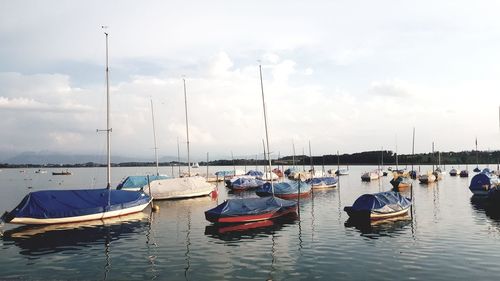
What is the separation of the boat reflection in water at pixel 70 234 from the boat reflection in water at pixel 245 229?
21.9ft

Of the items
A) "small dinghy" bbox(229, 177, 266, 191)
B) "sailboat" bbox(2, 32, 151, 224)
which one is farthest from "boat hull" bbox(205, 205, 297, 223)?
"small dinghy" bbox(229, 177, 266, 191)

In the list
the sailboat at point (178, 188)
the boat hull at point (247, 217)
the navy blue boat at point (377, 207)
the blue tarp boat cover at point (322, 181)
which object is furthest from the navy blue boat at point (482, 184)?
the sailboat at point (178, 188)

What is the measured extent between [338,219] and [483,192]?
32.4 m

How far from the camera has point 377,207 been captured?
38406 millimetres

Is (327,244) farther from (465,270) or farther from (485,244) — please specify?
(485,244)

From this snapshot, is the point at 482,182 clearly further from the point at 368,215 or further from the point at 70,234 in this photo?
the point at 70,234

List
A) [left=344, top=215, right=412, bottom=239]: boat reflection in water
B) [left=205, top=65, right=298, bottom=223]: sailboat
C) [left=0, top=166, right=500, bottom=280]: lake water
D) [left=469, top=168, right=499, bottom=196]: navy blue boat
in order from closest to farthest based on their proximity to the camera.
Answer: [left=0, top=166, right=500, bottom=280]: lake water < [left=344, top=215, right=412, bottom=239]: boat reflection in water < [left=205, top=65, right=298, bottom=223]: sailboat < [left=469, top=168, right=499, bottom=196]: navy blue boat

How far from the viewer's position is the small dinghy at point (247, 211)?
119 ft

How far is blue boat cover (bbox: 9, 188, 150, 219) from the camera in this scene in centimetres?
3694

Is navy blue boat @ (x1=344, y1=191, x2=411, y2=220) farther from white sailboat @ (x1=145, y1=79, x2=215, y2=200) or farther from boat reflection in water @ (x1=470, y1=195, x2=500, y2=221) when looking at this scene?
white sailboat @ (x1=145, y1=79, x2=215, y2=200)

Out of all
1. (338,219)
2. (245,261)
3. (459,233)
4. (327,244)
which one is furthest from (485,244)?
(245,261)

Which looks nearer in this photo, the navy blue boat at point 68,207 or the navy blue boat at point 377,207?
the navy blue boat at point 68,207

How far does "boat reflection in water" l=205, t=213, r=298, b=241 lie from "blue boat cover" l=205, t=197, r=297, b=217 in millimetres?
1076

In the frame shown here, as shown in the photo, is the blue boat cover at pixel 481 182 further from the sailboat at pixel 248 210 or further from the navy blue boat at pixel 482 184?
the sailboat at pixel 248 210
